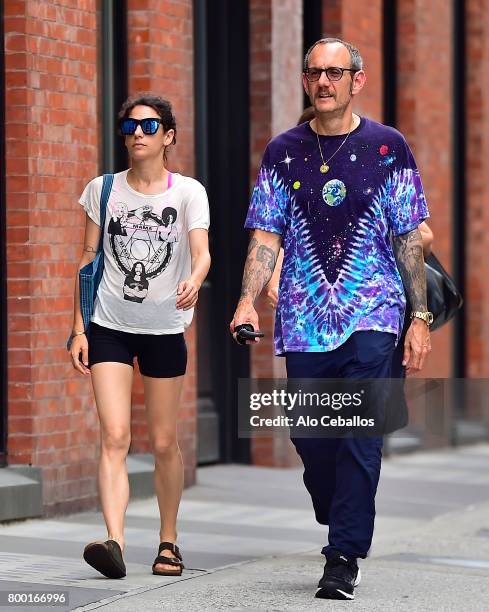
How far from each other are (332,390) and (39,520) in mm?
2690

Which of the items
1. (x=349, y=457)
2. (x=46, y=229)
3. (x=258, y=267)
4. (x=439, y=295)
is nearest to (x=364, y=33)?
(x=46, y=229)

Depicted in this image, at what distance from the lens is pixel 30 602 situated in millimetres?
6344

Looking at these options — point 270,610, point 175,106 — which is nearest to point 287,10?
point 175,106

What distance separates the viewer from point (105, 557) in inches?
264

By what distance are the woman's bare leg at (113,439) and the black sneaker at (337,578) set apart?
867 millimetres

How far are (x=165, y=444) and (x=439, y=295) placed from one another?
5.43ft

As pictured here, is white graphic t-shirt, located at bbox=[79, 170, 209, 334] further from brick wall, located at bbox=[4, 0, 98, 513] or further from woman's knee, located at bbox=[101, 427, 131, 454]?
brick wall, located at bbox=[4, 0, 98, 513]

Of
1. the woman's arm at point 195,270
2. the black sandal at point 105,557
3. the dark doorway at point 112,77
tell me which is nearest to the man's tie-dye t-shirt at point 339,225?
the woman's arm at point 195,270

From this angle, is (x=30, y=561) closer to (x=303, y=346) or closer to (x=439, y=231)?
(x=303, y=346)

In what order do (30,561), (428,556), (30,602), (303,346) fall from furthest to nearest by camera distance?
(428,556), (30,561), (303,346), (30,602)

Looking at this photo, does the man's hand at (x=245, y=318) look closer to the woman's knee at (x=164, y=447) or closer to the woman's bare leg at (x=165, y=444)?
the woman's bare leg at (x=165, y=444)

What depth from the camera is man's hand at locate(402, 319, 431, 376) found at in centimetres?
671

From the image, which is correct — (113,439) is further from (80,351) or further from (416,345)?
(416,345)

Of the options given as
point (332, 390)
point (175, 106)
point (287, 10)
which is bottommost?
point (332, 390)
